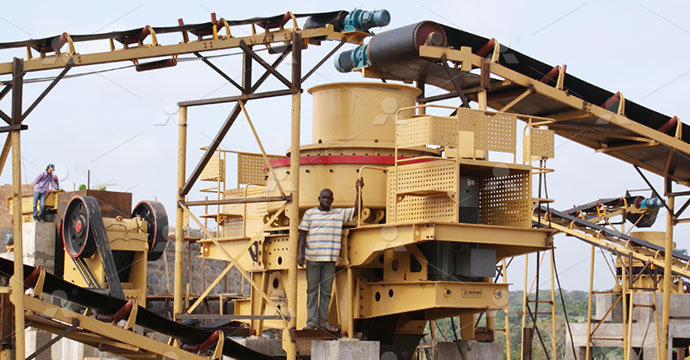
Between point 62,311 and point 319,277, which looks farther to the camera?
point 319,277

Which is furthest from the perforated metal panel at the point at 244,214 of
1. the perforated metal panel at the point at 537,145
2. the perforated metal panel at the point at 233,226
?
the perforated metal panel at the point at 537,145

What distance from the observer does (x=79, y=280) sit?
2130 centimetres

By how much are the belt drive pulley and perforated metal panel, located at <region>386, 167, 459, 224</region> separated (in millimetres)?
6690

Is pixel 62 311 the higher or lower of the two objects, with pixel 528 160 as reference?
lower

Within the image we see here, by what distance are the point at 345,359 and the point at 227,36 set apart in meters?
5.79

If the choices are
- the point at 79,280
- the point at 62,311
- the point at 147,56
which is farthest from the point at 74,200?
the point at 62,311

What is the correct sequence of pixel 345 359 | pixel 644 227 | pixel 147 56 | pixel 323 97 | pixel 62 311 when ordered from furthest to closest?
pixel 644 227
pixel 323 97
pixel 147 56
pixel 345 359
pixel 62 311

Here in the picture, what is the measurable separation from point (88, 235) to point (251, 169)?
367cm

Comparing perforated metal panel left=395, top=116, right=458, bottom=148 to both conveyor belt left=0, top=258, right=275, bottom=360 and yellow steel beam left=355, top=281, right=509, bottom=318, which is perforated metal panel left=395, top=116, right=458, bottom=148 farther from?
conveyor belt left=0, top=258, right=275, bottom=360

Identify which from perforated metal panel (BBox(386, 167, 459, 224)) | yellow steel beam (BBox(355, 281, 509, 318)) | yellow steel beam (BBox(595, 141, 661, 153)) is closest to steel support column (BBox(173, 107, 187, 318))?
yellow steel beam (BBox(355, 281, 509, 318))

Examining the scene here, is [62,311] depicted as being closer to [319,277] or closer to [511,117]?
[319,277]

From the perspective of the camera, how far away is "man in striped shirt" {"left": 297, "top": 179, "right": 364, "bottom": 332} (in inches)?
622

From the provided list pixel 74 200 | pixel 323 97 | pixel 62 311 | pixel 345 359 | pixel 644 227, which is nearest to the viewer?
pixel 62 311

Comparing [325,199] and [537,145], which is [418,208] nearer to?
[325,199]
